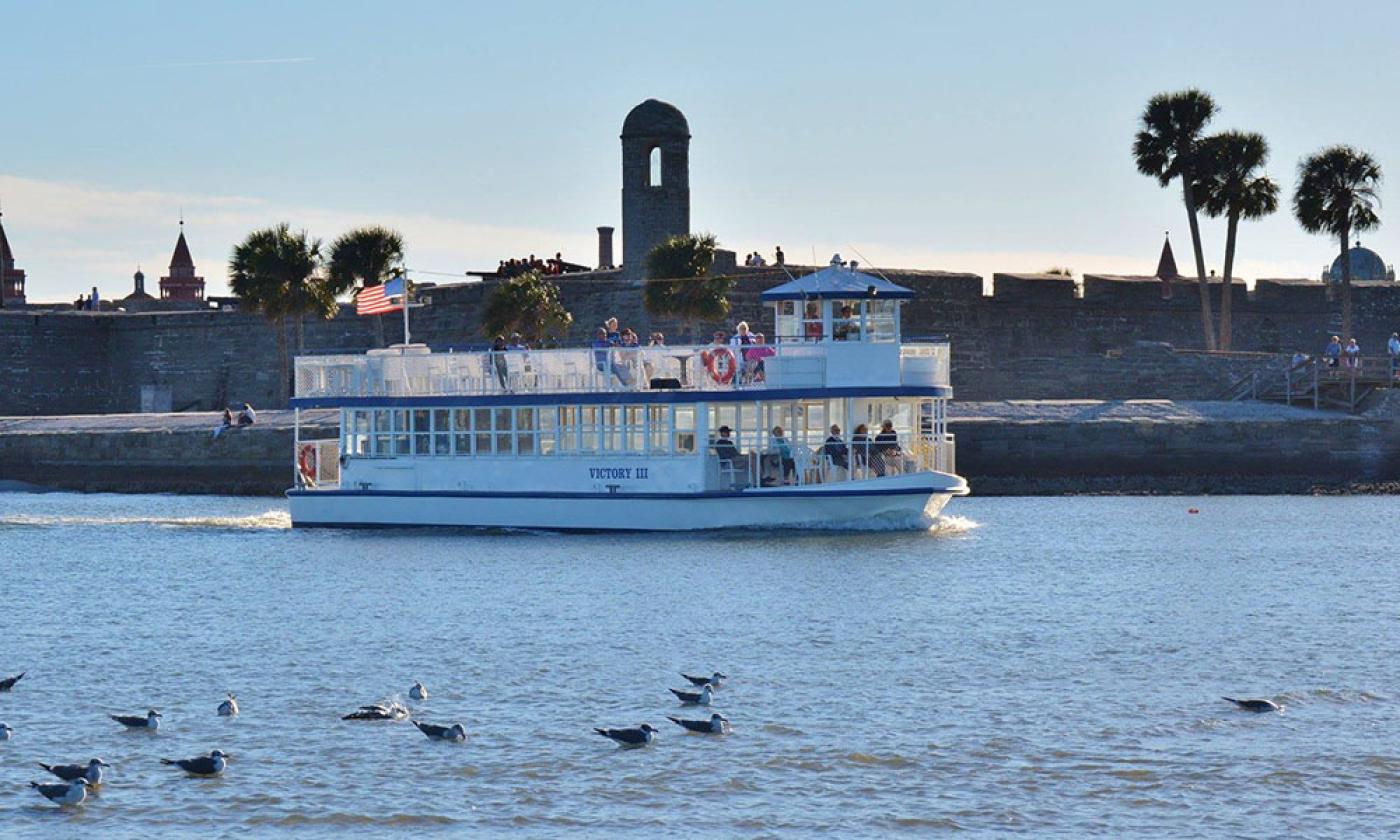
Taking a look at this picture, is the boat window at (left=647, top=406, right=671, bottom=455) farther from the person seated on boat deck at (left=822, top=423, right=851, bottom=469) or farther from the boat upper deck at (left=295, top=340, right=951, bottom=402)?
the person seated on boat deck at (left=822, top=423, right=851, bottom=469)

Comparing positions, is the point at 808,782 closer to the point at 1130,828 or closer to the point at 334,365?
the point at 1130,828

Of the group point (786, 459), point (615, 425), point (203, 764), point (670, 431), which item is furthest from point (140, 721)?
point (615, 425)

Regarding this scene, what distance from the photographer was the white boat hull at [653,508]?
32.6 meters

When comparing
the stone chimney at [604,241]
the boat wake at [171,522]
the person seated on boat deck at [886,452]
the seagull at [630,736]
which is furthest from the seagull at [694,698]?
the stone chimney at [604,241]

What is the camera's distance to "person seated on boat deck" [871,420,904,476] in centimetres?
3297

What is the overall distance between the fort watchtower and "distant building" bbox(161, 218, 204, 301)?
177 ft

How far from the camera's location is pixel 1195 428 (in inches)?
1962

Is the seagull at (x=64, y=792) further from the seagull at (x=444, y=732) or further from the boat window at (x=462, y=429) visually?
the boat window at (x=462, y=429)

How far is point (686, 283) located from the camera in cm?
5234

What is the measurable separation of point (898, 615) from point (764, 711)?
21.0 feet

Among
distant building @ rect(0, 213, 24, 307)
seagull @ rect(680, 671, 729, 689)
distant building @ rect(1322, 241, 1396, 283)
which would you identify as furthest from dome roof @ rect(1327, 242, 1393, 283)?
seagull @ rect(680, 671, 729, 689)

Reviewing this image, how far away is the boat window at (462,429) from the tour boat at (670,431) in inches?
0.9

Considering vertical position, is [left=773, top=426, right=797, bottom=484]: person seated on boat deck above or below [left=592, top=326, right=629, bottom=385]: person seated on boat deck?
below

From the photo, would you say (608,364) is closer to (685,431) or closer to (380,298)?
(685,431)
